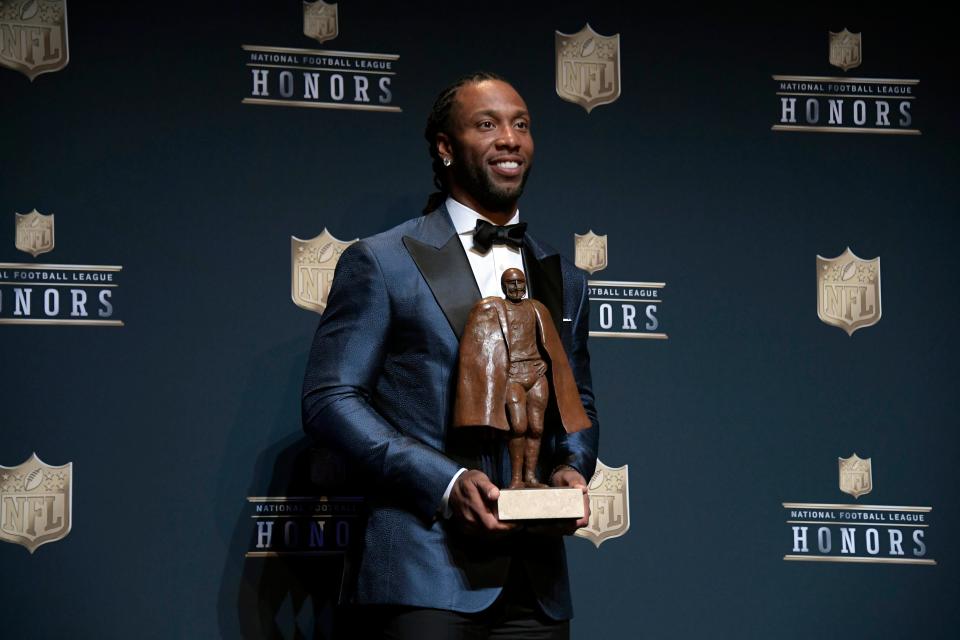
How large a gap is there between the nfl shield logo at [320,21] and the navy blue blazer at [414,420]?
884 millimetres

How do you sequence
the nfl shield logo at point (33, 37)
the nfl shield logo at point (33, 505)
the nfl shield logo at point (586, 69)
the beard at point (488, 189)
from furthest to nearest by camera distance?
the nfl shield logo at point (586, 69) → the nfl shield logo at point (33, 37) → the nfl shield logo at point (33, 505) → the beard at point (488, 189)

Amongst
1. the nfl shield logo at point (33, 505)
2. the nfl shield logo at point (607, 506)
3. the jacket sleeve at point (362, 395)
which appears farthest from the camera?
the nfl shield logo at point (607, 506)

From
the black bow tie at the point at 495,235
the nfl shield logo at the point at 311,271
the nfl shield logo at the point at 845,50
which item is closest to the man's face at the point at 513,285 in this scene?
the black bow tie at the point at 495,235

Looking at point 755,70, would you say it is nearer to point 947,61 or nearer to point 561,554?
point 947,61

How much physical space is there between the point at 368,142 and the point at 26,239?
87cm

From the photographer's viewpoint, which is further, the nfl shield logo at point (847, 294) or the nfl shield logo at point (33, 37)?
the nfl shield logo at point (847, 294)

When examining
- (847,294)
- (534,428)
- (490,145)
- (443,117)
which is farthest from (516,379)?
(847,294)

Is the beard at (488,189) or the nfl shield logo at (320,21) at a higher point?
the nfl shield logo at (320,21)

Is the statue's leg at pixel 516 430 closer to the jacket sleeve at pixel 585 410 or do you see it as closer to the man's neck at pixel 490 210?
the jacket sleeve at pixel 585 410

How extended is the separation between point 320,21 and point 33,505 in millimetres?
1384

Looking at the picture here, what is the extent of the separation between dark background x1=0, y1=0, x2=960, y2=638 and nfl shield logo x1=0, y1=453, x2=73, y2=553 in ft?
0.11

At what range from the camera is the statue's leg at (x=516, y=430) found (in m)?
2.14

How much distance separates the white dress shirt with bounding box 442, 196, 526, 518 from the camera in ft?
7.70

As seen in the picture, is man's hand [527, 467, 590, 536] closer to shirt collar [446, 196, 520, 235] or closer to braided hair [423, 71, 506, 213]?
shirt collar [446, 196, 520, 235]
